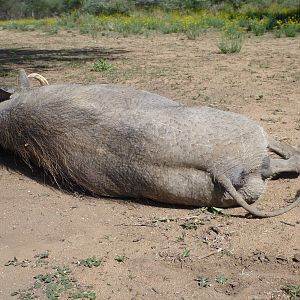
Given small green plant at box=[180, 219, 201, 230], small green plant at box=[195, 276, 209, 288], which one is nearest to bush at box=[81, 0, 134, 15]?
small green plant at box=[180, 219, 201, 230]

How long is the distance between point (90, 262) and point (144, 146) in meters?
0.89

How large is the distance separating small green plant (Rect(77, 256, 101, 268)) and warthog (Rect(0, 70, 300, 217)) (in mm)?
709

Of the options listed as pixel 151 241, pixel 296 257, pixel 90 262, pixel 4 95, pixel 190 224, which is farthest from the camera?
pixel 4 95

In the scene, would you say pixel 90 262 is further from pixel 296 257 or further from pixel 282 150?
pixel 282 150

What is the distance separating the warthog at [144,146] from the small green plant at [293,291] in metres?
0.75

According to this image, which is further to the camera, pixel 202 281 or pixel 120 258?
pixel 120 258

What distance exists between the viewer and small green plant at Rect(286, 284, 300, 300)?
2.88 meters

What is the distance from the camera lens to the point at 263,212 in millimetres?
3678

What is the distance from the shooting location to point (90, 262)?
10.9 ft

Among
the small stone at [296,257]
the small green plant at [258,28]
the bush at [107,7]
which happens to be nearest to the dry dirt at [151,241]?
the small stone at [296,257]

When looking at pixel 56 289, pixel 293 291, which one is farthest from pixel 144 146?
pixel 293 291

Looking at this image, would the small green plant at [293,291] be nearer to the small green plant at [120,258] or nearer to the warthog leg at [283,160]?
the small green plant at [120,258]

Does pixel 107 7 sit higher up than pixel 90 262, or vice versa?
pixel 90 262

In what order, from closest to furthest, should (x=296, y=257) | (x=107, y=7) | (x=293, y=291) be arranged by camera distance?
1. (x=293, y=291)
2. (x=296, y=257)
3. (x=107, y=7)
